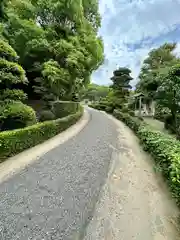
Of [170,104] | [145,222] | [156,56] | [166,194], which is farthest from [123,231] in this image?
[156,56]

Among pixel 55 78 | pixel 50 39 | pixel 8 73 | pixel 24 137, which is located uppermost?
pixel 50 39

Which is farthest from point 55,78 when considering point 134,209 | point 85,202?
point 134,209

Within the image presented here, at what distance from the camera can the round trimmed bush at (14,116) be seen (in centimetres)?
863

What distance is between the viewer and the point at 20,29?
1555cm

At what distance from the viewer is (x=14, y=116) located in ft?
28.7

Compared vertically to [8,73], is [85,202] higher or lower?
lower

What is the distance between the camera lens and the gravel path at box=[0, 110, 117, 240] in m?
2.96

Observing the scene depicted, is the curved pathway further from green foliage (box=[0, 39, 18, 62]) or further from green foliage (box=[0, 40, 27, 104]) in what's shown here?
green foliage (box=[0, 39, 18, 62])

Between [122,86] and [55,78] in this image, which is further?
[122,86]

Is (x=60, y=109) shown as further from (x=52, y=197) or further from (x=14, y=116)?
(x=52, y=197)

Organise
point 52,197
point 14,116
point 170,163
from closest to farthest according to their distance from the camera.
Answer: point 52,197 < point 170,163 < point 14,116

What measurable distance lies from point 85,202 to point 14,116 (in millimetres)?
6174

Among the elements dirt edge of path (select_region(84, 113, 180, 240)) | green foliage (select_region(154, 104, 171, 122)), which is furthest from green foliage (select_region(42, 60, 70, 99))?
dirt edge of path (select_region(84, 113, 180, 240))

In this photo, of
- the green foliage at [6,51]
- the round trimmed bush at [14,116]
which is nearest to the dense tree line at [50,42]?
the green foliage at [6,51]
